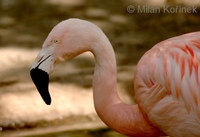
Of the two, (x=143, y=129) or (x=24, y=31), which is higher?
(x=24, y=31)

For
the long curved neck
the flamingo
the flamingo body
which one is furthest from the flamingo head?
the flamingo body

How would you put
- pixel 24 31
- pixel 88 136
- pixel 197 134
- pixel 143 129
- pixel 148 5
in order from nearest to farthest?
1. pixel 197 134
2. pixel 143 129
3. pixel 88 136
4. pixel 24 31
5. pixel 148 5

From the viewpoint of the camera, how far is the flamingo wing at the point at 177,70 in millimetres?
3209

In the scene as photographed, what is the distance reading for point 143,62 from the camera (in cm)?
337

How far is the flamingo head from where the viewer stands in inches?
132

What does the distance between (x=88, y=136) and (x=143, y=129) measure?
3.26 feet

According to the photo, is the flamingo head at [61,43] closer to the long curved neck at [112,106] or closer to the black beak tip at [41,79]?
the black beak tip at [41,79]

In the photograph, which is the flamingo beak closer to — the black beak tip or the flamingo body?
the black beak tip

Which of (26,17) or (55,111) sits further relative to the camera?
(26,17)

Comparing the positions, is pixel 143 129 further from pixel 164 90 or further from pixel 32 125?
pixel 32 125

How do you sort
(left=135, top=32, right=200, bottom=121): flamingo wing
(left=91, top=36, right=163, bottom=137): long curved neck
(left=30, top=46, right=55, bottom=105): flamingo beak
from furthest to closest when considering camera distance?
(left=91, top=36, right=163, bottom=137): long curved neck → (left=30, top=46, right=55, bottom=105): flamingo beak → (left=135, top=32, right=200, bottom=121): flamingo wing

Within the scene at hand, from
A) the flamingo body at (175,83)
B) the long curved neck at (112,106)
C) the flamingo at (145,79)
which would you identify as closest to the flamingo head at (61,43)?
the flamingo at (145,79)

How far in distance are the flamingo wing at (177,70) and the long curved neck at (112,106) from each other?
6.7 inches

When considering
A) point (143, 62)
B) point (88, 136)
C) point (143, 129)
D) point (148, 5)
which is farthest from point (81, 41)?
point (148, 5)
